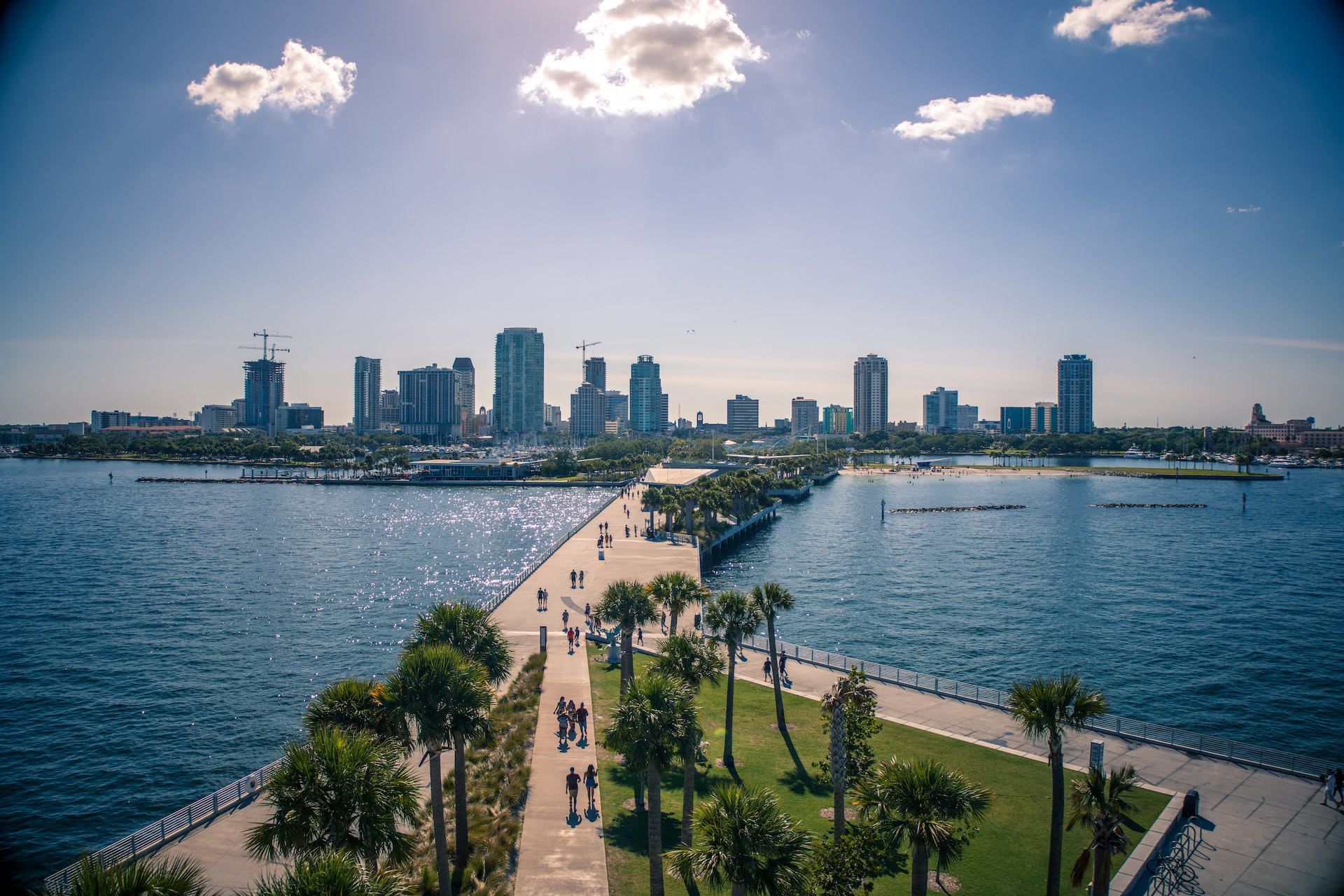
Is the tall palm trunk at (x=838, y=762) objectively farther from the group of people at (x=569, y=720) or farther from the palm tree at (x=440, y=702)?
the group of people at (x=569, y=720)

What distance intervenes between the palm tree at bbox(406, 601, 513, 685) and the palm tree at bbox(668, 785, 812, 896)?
8.89 meters

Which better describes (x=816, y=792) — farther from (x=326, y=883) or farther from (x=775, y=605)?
(x=326, y=883)

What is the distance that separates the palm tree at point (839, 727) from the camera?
18.4 metres

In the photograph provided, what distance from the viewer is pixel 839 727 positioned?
19.1 m

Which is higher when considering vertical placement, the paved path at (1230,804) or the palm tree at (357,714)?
the palm tree at (357,714)

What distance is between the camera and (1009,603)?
54625mm

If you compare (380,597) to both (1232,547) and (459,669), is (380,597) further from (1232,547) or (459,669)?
(1232,547)

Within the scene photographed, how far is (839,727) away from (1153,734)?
1511 centimetres

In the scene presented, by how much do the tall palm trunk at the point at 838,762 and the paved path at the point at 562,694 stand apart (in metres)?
6.33

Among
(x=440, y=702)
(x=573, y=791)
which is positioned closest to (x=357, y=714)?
(x=440, y=702)

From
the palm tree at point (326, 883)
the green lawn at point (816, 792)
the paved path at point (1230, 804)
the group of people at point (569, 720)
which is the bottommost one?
the green lawn at point (816, 792)

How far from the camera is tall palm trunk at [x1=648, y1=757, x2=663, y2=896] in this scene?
52.9 feet

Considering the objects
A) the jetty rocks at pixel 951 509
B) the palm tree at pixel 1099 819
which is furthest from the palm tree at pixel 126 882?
the jetty rocks at pixel 951 509

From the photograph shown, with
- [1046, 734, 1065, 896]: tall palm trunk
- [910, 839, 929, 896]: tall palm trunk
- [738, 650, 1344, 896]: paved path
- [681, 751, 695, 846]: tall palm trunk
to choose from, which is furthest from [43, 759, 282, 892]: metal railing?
[738, 650, 1344, 896]: paved path
